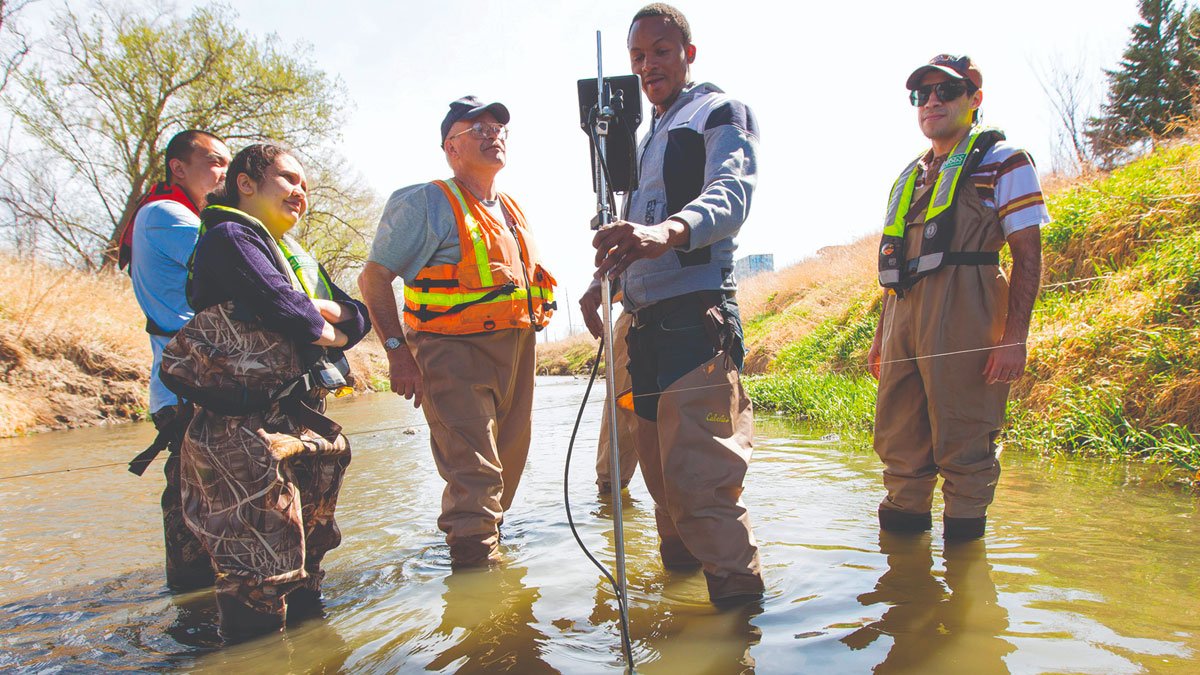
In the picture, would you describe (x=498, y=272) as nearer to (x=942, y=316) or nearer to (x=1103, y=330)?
(x=942, y=316)

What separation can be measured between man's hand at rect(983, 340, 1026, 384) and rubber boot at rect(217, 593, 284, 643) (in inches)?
122

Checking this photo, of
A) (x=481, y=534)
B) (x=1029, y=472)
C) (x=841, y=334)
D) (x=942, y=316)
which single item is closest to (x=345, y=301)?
(x=481, y=534)

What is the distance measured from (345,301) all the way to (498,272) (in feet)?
2.46

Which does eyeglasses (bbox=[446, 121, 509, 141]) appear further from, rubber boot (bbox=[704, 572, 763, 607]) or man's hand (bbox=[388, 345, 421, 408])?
rubber boot (bbox=[704, 572, 763, 607])

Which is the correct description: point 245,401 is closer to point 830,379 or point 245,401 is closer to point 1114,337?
point 1114,337

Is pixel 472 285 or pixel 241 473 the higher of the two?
pixel 472 285

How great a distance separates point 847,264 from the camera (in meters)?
17.7

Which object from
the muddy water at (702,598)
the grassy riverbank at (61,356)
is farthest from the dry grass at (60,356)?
the muddy water at (702,598)

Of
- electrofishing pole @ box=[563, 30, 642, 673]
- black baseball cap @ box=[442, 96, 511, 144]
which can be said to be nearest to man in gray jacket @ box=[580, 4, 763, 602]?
electrofishing pole @ box=[563, 30, 642, 673]

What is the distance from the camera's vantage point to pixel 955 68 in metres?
3.25

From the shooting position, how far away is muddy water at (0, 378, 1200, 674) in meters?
2.23

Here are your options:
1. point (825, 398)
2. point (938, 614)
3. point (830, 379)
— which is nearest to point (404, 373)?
point (938, 614)

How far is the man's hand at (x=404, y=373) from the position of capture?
3.25 m

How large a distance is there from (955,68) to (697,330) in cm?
195
